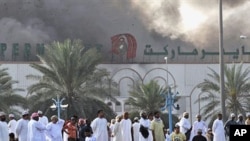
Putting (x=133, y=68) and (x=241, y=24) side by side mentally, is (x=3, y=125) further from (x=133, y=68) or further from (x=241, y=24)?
(x=241, y=24)

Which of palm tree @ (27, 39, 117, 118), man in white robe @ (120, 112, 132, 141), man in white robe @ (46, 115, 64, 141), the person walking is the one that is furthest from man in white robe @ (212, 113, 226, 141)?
palm tree @ (27, 39, 117, 118)

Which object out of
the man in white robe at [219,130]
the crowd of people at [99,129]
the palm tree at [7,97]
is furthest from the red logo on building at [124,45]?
the crowd of people at [99,129]

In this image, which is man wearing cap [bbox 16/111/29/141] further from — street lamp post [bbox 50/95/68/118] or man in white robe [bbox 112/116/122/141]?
street lamp post [bbox 50/95/68/118]

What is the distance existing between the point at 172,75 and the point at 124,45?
887 cm

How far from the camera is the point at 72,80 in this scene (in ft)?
129

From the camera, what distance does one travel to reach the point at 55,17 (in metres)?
75.5

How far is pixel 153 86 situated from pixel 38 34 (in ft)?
96.9

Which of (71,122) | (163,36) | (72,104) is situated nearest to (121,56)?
(163,36)

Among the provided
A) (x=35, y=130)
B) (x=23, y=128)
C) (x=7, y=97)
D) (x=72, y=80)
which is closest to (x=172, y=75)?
(x=72, y=80)

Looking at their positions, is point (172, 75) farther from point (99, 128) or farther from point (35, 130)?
point (35, 130)

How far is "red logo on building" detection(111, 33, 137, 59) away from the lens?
232 feet

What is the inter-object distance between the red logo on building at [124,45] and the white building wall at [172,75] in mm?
6687

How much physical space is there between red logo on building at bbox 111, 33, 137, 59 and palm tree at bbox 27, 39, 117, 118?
1182 inches

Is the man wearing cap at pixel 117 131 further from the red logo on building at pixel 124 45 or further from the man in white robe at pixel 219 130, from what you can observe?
the red logo on building at pixel 124 45
